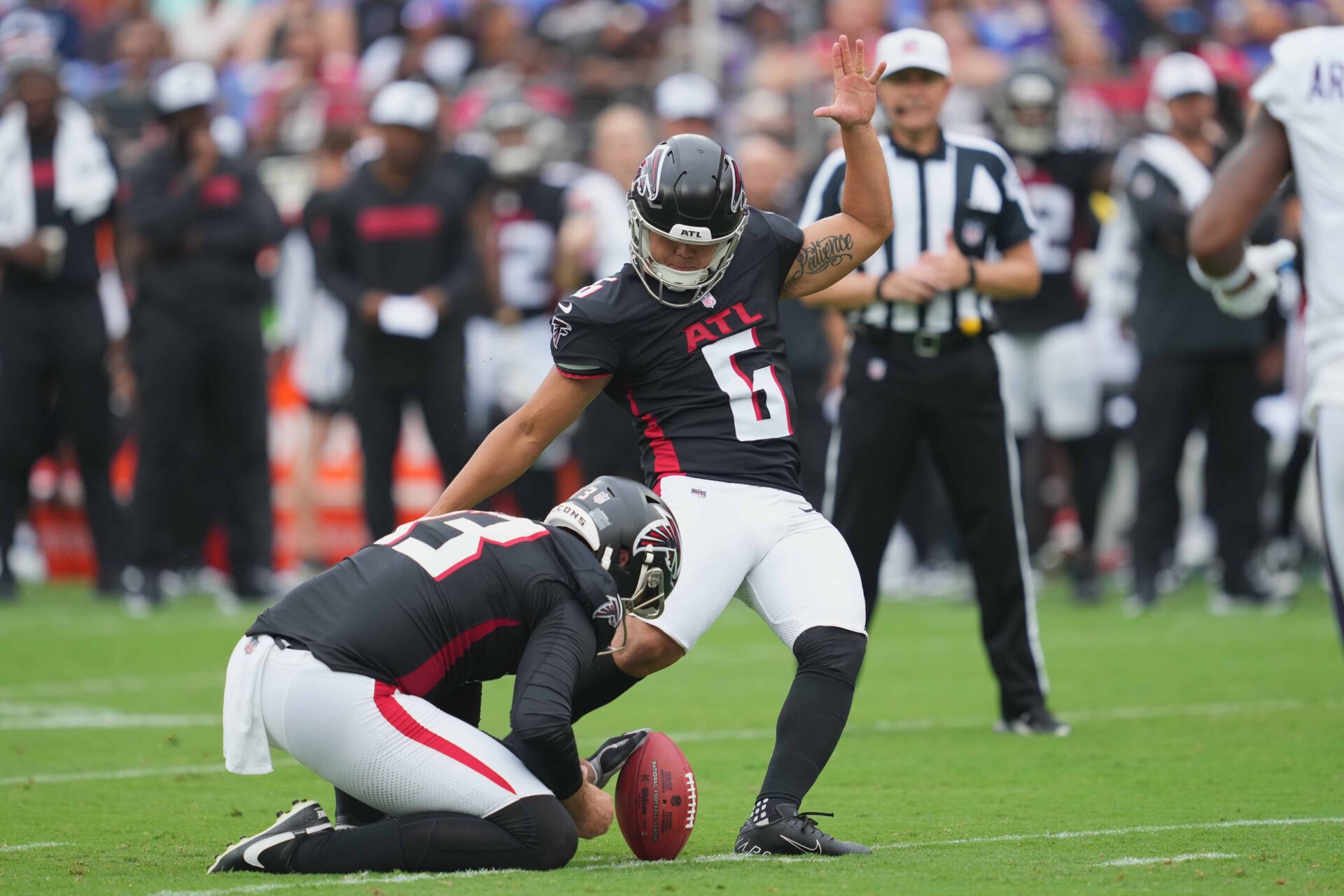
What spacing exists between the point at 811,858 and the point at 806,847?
0.13 ft

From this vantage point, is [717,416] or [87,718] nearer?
[717,416]

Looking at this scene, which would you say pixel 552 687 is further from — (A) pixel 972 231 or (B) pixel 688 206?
(A) pixel 972 231

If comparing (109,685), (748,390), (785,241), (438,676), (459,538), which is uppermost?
(785,241)

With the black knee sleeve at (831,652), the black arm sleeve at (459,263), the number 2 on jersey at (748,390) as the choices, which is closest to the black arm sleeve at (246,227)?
the black arm sleeve at (459,263)

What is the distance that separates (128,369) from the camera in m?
13.1

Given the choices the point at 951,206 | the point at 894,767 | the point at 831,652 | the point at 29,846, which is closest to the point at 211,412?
the point at 951,206

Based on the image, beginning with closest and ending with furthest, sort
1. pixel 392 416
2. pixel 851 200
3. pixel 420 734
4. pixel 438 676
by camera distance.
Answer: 1. pixel 420 734
2. pixel 438 676
3. pixel 851 200
4. pixel 392 416

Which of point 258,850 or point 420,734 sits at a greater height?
point 420,734

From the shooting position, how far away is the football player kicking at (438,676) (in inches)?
180

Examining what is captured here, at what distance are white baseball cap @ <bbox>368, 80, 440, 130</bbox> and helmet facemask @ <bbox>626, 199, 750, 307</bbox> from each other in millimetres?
6090

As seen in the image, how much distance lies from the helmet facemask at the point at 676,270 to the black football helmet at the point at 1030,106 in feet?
21.3

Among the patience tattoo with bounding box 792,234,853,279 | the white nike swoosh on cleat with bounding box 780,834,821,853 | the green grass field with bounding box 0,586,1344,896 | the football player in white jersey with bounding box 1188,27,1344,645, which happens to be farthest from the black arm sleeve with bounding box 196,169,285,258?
the football player in white jersey with bounding box 1188,27,1344,645

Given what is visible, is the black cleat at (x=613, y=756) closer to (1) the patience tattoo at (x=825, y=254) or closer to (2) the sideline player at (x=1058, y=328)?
(1) the patience tattoo at (x=825, y=254)

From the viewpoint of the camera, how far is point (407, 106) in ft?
36.4
